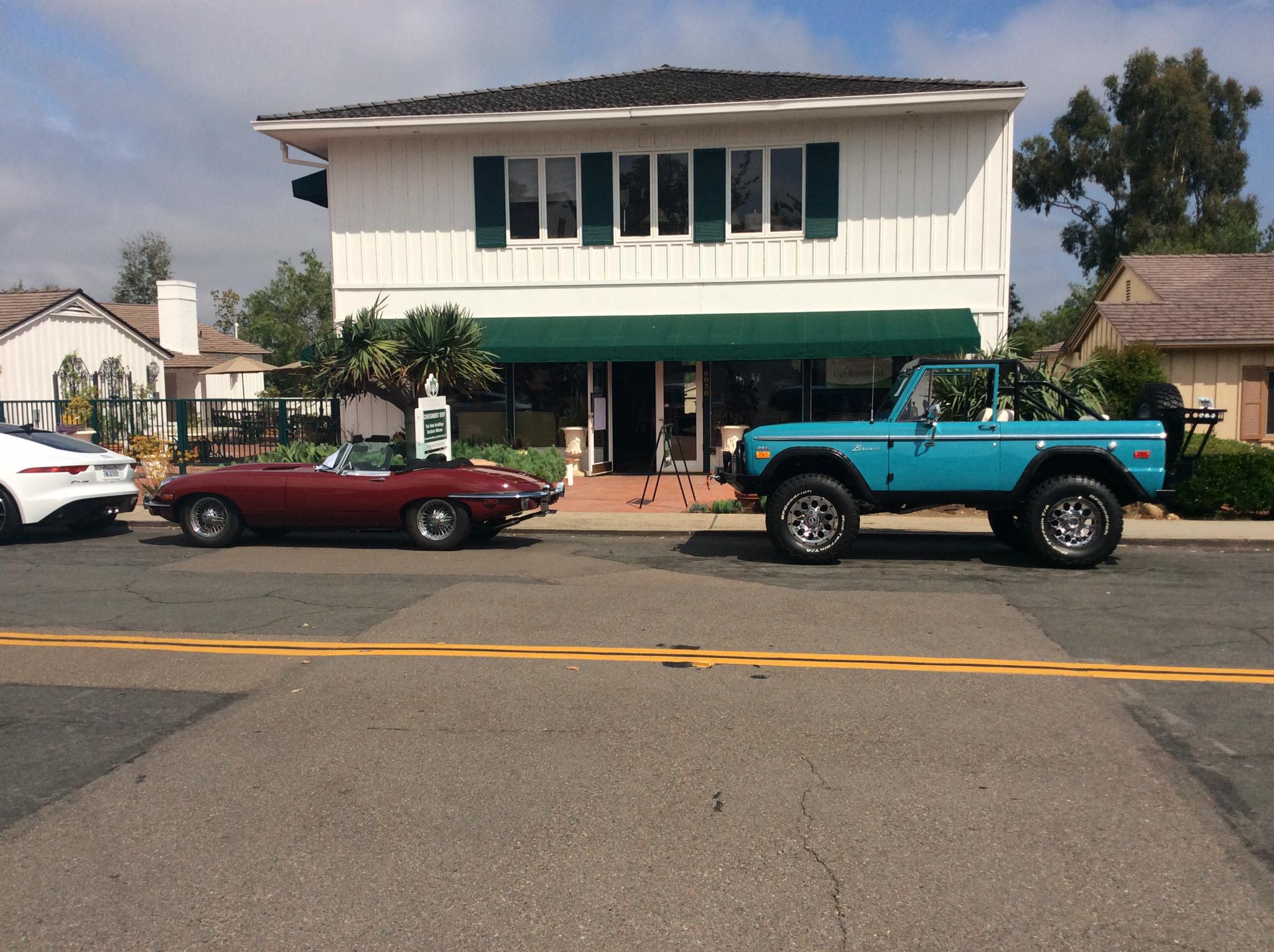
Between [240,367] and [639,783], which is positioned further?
[240,367]

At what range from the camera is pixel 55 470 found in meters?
12.9

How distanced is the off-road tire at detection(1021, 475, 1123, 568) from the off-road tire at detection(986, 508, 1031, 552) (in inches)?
26.4

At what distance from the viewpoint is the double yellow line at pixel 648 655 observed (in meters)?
6.81

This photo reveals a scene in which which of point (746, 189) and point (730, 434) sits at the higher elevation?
point (746, 189)

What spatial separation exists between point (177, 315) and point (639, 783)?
35970 mm

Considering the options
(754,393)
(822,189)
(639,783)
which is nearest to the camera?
(639,783)

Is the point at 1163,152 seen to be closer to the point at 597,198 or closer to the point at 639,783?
the point at 597,198

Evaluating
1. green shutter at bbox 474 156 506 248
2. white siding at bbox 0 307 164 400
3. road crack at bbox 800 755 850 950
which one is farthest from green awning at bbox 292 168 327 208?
road crack at bbox 800 755 850 950

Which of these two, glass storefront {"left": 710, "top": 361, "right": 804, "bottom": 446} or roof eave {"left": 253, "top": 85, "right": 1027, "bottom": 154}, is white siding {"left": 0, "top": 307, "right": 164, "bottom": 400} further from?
glass storefront {"left": 710, "top": 361, "right": 804, "bottom": 446}

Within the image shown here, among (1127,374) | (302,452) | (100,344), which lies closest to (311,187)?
(302,452)

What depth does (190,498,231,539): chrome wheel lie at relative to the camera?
12.3 metres

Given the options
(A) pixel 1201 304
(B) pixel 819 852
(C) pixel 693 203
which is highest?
(C) pixel 693 203

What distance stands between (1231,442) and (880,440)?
9155 millimetres

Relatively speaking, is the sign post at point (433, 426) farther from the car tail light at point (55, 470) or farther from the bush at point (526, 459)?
the car tail light at point (55, 470)
